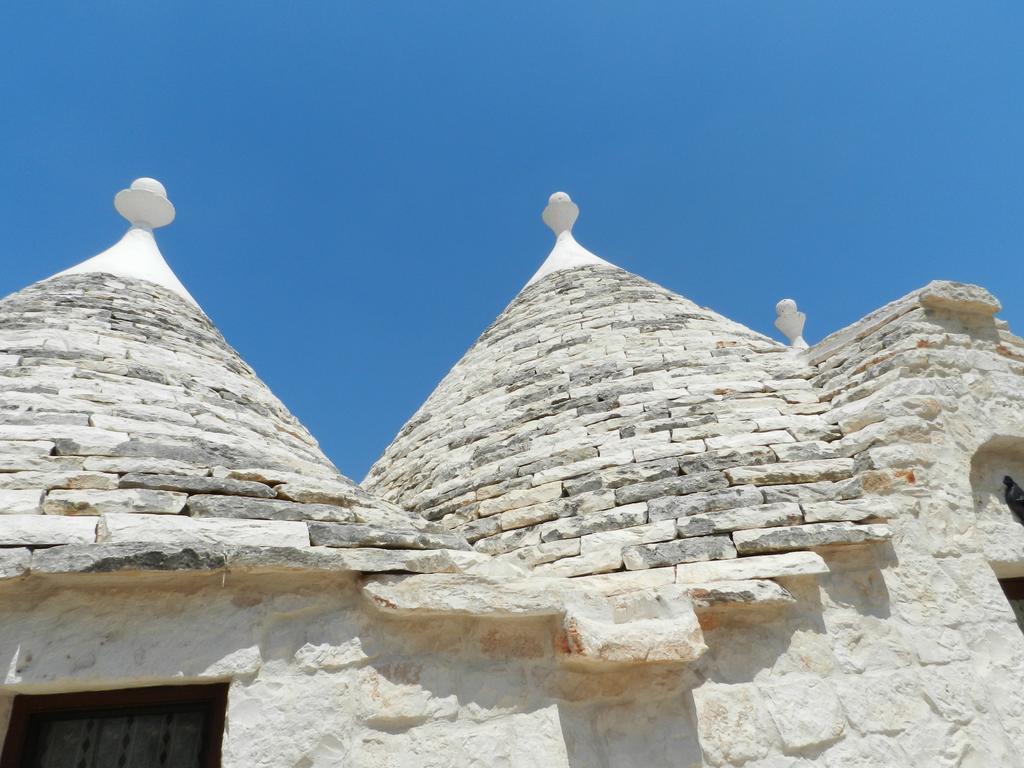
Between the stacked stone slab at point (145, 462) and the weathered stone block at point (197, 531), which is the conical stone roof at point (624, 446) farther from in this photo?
the weathered stone block at point (197, 531)

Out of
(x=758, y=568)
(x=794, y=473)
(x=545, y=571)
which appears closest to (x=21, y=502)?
(x=545, y=571)

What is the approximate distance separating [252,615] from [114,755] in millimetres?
525

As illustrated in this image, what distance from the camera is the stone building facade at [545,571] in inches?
66.5

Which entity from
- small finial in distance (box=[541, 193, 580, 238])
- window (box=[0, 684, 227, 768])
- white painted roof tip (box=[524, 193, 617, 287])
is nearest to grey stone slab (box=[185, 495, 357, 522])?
window (box=[0, 684, 227, 768])

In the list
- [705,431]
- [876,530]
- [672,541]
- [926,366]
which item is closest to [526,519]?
[672,541]

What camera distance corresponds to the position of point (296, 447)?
3.23 m

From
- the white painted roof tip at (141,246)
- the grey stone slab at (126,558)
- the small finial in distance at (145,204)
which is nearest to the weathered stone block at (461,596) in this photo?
the grey stone slab at (126,558)

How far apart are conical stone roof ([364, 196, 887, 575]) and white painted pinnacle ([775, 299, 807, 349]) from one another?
16.3ft

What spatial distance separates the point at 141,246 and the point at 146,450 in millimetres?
3910

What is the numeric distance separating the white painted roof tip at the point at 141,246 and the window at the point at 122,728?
3.89m

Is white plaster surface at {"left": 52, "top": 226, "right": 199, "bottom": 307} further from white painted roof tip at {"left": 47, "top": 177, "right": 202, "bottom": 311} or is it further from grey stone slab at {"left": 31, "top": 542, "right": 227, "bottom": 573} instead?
grey stone slab at {"left": 31, "top": 542, "right": 227, "bottom": 573}

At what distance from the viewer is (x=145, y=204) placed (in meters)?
5.64

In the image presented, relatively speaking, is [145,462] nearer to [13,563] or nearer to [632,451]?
[13,563]

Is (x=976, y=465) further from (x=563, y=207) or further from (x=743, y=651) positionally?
(x=563, y=207)
